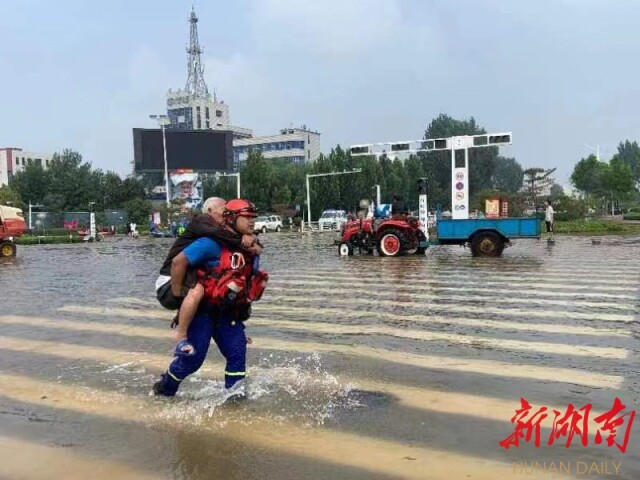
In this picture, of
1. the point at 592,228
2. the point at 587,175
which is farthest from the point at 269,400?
the point at 587,175

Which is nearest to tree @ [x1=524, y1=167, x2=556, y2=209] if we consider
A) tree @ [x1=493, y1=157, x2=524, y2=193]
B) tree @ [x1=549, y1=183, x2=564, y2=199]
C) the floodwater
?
tree @ [x1=549, y1=183, x2=564, y2=199]

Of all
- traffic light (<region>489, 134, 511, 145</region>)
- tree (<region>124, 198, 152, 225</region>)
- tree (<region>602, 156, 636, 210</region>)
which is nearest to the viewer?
traffic light (<region>489, 134, 511, 145</region>)

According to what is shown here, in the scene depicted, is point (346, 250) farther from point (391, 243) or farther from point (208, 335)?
point (208, 335)

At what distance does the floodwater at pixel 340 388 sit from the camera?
13.3ft

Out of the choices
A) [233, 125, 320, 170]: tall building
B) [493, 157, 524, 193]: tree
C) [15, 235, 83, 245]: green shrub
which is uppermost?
[233, 125, 320, 170]: tall building

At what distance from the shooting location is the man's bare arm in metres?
4.84

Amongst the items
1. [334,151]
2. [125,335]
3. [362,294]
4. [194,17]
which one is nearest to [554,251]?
[362,294]

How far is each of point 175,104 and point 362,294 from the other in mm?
114945

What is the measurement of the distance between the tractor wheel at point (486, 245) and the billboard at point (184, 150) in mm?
51090

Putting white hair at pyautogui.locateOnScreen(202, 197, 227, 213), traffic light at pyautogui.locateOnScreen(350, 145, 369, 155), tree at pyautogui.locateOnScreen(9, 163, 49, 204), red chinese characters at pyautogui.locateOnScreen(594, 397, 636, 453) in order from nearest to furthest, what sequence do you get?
red chinese characters at pyautogui.locateOnScreen(594, 397, 636, 453)
white hair at pyautogui.locateOnScreen(202, 197, 227, 213)
traffic light at pyautogui.locateOnScreen(350, 145, 369, 155)
tree at pyautogui.locateOnScreen(9, 163, 49, 204)

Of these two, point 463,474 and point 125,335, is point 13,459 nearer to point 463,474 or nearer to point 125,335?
point 463,474

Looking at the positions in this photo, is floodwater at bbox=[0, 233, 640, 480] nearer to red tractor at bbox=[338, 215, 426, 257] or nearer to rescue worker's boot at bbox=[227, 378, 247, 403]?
rescue worker's boot at bbox=[227, 378, 247, 403]

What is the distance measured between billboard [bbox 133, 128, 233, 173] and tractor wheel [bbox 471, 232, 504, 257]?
51090mm

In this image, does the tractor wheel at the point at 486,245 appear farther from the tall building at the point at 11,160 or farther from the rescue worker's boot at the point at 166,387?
the tall building at the point at 11,160
